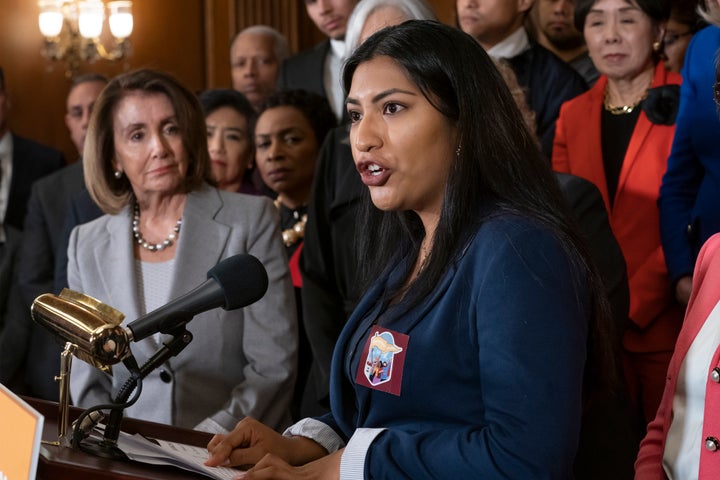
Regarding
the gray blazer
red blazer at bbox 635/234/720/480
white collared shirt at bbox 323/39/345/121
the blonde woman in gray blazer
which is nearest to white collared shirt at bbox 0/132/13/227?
white collared shirt at bbox 323/39/345/121

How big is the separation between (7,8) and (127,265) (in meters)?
5.45

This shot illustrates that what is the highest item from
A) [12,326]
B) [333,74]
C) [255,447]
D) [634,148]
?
[333,74]

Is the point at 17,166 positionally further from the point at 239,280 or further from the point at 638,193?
the point at 239,280

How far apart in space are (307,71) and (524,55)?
49.4 inches

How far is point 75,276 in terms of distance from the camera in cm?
282

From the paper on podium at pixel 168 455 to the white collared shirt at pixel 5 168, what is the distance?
12.0 feet

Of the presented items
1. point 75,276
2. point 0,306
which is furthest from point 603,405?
point 0,306

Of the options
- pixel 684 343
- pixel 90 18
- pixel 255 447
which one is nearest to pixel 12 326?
pixel 255 447

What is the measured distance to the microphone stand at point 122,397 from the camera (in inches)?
60.4

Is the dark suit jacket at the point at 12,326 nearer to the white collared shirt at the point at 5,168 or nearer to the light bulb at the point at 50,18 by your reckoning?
the white collared shirt at the point at 5,168

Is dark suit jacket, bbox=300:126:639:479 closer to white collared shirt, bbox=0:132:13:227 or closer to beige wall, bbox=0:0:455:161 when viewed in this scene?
white collared shirt, bbox=0:132:13:227

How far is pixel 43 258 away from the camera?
13.0ft

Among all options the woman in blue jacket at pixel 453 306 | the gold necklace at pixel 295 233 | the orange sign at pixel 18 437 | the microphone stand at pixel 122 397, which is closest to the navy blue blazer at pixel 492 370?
the woman in blue jacket at pixel 453 306

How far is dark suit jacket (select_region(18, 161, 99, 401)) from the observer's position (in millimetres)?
3719
